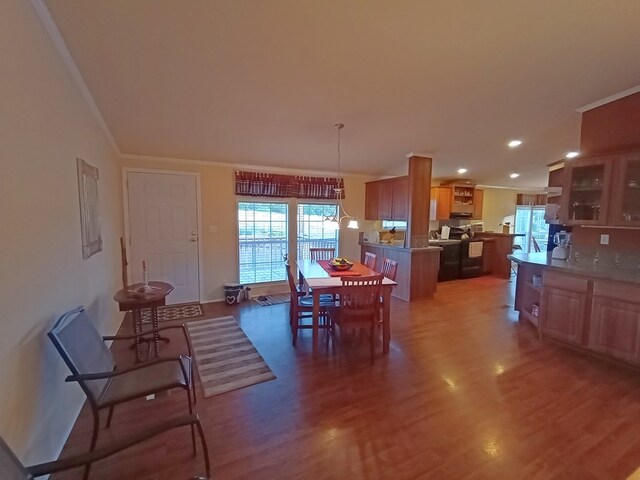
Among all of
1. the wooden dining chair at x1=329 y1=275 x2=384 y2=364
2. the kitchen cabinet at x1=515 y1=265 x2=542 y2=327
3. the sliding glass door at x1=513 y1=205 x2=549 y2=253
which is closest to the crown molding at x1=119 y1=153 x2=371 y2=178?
the wooden dining chair at x1=329 y1=275 x2=384 y2=364

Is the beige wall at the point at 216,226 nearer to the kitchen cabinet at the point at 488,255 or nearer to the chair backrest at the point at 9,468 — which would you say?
the chair backrest at the point at 9,468

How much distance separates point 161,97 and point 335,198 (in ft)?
11.7

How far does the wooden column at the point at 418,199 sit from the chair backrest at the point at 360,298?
2.28 metres

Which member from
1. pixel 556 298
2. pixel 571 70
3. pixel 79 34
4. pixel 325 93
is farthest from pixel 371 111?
pixel 556 298

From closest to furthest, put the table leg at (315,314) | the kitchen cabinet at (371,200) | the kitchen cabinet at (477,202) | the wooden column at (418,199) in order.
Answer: the table leg at (315,314), the wooden column at (418,199), the kitchen cabinet at (371,200), the kitchen cabinet at (477,202)

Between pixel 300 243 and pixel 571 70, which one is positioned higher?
pixel 571 70

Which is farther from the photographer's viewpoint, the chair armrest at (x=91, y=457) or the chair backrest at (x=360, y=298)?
the chair backrest at (x=360, y=298)

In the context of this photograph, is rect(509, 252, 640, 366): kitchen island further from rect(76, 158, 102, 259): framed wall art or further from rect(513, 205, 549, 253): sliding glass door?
rect(513, 205, 549, 253): sliding glass door

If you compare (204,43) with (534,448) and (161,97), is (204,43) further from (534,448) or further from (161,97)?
(534,448)

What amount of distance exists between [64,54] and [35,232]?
137 cm

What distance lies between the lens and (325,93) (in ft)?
9.61

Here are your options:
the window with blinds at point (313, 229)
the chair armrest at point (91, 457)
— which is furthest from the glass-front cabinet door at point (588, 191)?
the chair armrest at point (91, 457)

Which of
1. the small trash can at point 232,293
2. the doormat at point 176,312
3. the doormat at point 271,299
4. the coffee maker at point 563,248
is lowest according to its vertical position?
the doormat at point 176,312

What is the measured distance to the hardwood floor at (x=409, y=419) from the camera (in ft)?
5.60
